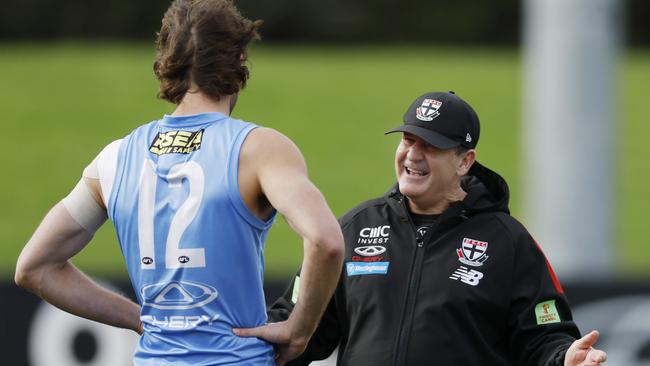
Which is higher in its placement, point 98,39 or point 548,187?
point 548,187

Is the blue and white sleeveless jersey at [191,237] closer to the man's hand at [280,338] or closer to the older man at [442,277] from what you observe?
the man's hand at [280,338]

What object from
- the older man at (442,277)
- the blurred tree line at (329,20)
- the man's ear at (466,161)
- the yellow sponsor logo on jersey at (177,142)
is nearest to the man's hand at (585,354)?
the older man at (442,277)

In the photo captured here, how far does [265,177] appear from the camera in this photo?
11.5 feet

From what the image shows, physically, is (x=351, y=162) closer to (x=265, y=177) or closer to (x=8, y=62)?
(x=8, y=62)

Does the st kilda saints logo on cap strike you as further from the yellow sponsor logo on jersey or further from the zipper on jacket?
the yellow sponsor logo on jersey

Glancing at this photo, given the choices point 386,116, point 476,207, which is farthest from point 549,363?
point 386,116

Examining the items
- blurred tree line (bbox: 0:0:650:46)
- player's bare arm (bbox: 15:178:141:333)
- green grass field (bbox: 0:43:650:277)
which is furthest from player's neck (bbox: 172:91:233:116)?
blurred tree line (bbox: 0:0:650:46)

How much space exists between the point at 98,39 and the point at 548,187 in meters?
21.3

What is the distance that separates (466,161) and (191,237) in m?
1.27

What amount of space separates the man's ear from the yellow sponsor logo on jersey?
3.80 ft

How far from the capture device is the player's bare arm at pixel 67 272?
3.82 metres

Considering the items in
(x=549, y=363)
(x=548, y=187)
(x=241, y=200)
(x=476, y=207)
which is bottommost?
(x=548, y=187)

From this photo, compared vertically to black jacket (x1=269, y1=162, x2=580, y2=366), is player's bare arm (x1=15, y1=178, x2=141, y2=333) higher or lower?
higher

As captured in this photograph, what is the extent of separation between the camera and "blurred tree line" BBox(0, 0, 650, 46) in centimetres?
2908
